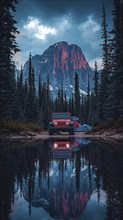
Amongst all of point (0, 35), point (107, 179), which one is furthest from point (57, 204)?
point (0, 35)

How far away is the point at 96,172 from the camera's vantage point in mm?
4379

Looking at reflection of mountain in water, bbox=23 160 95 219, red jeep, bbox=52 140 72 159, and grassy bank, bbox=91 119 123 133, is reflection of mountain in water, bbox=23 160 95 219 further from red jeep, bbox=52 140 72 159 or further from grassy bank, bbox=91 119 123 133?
grassy bank, bbox=91 119 123 133

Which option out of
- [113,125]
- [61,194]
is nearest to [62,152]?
[61,194]

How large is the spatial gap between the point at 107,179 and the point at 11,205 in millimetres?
1734

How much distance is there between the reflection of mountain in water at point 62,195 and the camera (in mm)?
2270

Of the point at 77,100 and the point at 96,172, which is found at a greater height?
the point at 77,100

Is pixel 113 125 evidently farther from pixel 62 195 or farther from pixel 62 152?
pixel 62 195

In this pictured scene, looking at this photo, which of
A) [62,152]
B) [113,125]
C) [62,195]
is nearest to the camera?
[62,195]

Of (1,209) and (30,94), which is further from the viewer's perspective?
(30,94)

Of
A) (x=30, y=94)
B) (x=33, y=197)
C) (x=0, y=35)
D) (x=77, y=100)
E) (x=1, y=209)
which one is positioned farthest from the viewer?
(x=77, y=100)

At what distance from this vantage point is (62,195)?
2.78m

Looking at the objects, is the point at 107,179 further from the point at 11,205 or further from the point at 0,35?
the point at 0,35

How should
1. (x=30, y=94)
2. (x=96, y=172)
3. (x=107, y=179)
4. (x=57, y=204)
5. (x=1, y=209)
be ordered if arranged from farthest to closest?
(x=30, y=94), (x=96, y=172), (x=107, y=179), (x=57, y=204), (x=1, y=209)

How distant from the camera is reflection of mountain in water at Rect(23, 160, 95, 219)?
227 centimetres
